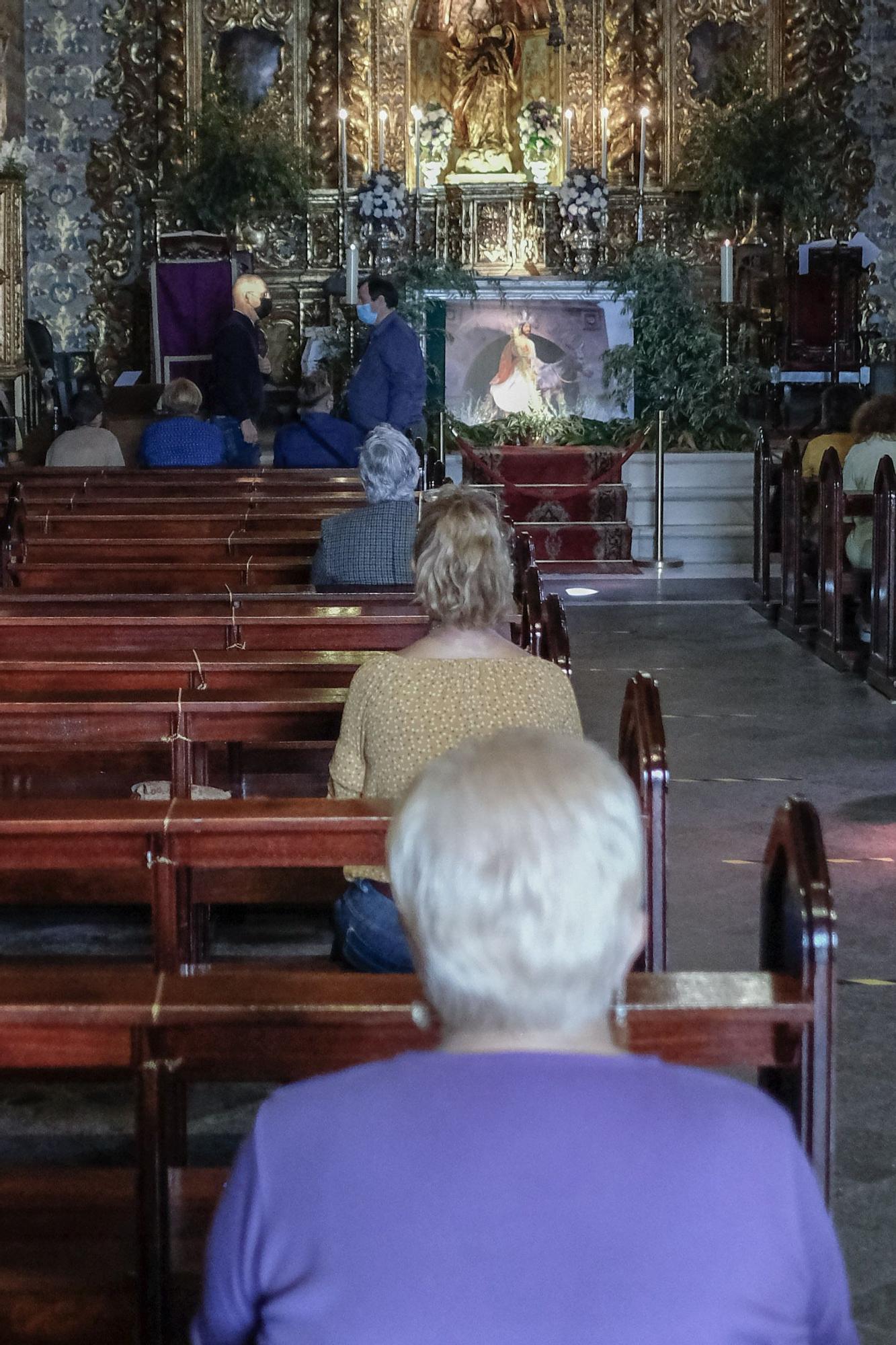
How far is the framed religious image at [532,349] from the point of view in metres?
14.0

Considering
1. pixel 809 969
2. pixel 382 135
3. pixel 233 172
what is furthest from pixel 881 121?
pixel 809 969

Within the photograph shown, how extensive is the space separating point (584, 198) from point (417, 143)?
1473mm

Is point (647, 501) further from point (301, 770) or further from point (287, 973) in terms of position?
point (287, 973)

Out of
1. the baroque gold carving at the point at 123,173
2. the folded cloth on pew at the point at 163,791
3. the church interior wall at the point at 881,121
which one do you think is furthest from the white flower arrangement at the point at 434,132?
the folded cloth on pew at the point at 163,791

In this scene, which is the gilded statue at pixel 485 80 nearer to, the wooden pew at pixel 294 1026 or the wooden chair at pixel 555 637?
the wooden chair at pixel 555 637

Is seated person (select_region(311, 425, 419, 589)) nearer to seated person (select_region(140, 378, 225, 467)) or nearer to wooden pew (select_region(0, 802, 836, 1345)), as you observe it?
seated person (select_region(140, 378, 225, 467))

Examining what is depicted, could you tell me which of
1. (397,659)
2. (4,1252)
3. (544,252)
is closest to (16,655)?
(397,659)

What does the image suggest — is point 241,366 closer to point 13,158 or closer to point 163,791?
point 13,158

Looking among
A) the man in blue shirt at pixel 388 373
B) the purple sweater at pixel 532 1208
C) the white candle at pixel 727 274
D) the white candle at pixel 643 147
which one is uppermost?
the white candle at pixel 643 147

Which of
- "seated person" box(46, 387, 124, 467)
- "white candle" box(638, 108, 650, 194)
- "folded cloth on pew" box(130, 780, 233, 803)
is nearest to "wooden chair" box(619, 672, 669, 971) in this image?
"folded cloth on pew" box(130, 780, 233, 803)

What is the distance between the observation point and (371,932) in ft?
9.81

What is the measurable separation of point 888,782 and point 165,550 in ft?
9.11

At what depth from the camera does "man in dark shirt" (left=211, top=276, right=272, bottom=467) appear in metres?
10.4

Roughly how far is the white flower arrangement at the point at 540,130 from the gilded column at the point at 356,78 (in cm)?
136
